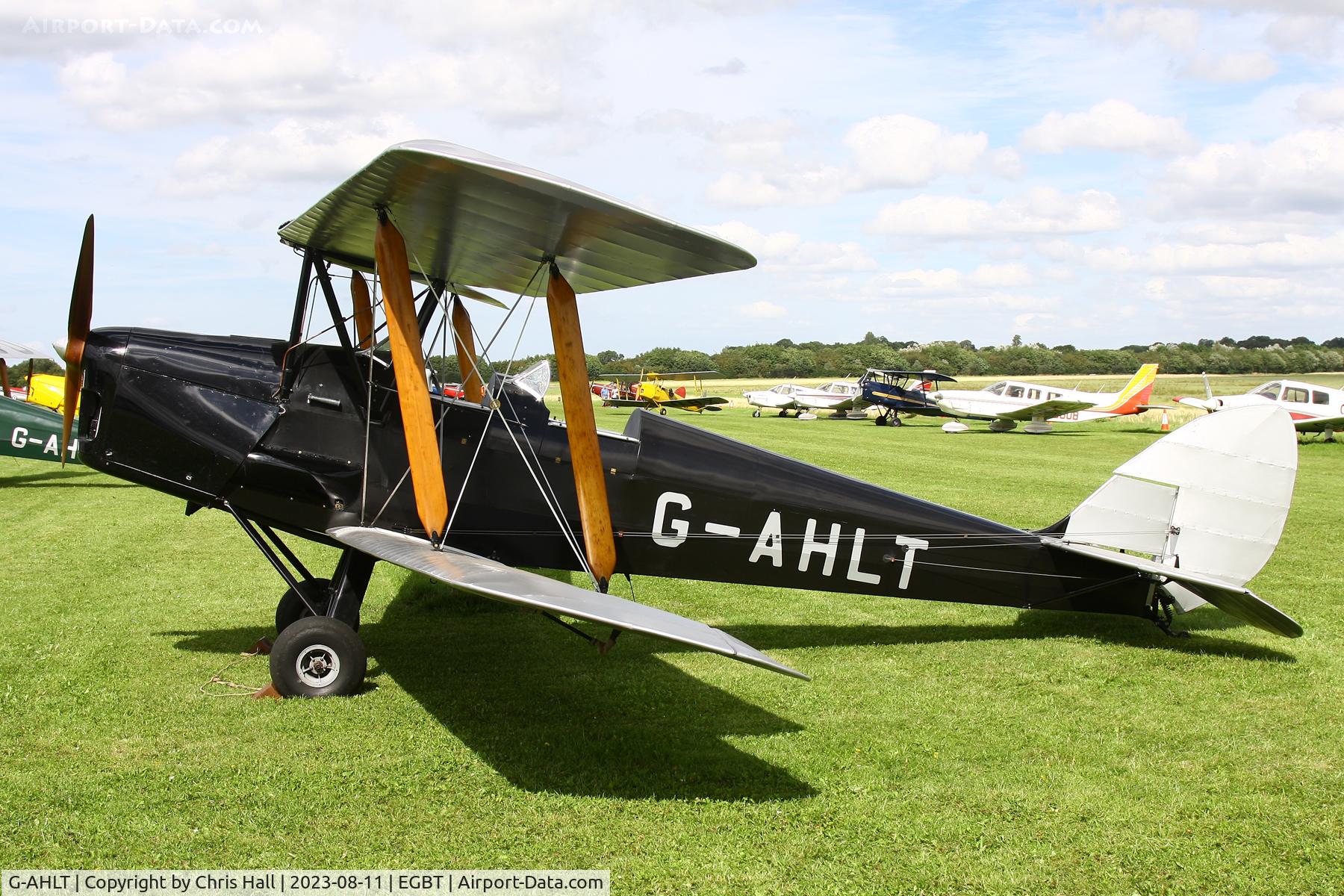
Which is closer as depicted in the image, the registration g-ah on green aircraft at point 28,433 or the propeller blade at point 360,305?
the propeller blade at point 360,305

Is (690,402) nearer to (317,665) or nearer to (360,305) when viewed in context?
(360,305)

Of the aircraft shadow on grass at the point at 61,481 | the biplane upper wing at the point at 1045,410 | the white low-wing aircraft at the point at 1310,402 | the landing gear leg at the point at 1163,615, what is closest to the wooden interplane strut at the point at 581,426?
the landing gear leg at the point at 1163,615

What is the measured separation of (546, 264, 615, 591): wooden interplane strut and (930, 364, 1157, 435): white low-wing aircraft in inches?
1155

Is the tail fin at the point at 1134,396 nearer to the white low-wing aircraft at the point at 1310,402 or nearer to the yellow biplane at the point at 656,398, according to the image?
the white low-wing aircraft at the point at 1310,402

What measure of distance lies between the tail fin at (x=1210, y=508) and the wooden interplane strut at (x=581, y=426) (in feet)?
10.5

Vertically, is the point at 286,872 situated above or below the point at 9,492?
above

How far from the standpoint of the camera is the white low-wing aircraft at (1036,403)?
34281mm

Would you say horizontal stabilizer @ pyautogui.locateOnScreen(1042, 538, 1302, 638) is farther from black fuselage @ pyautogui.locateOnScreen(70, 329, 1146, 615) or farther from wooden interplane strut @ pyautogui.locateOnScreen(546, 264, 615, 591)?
wooden interplane strut @ pyautogui.locateOnScreen(546, 264, 615, 591)

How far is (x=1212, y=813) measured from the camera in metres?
4.15

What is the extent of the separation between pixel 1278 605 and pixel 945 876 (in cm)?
576

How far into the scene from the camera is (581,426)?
5500 mm

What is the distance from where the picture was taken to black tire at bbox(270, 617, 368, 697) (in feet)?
17.4

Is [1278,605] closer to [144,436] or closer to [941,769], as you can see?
[941,769]

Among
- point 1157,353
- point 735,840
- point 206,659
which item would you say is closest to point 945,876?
point 735,840
